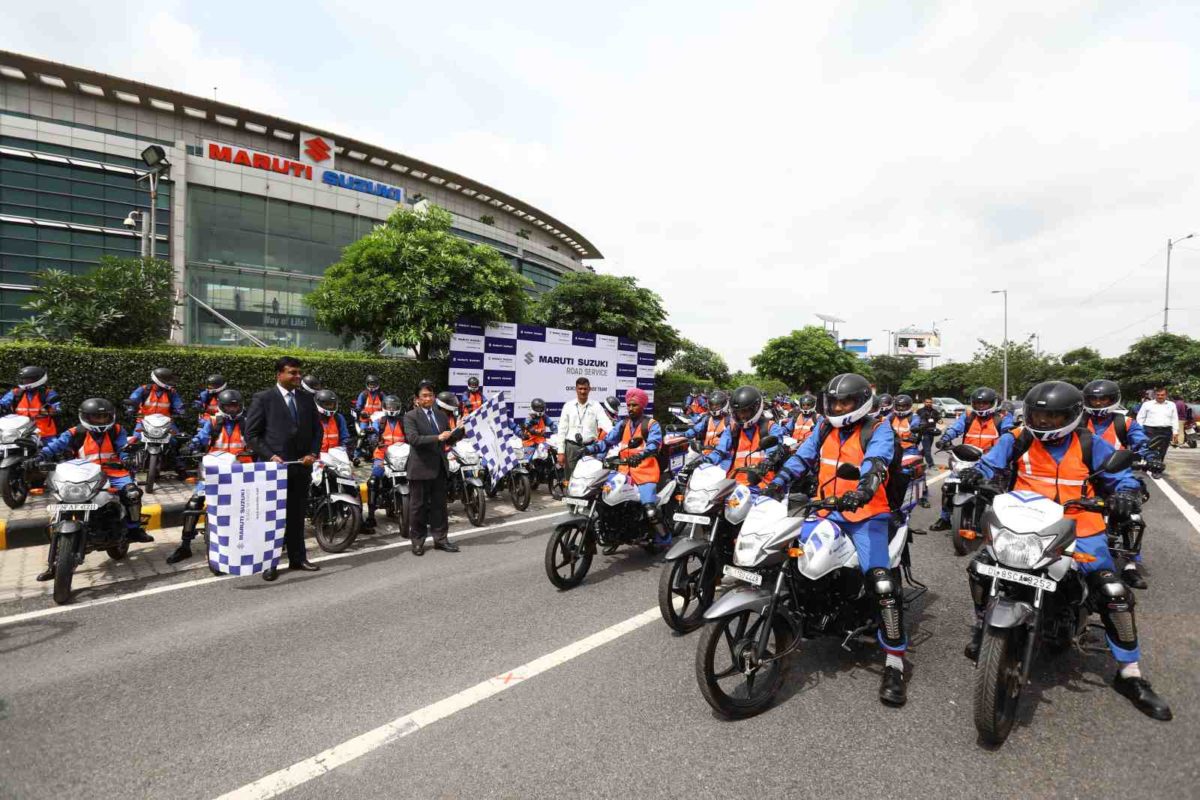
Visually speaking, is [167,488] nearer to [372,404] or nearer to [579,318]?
[372,404]

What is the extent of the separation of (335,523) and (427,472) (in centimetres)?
120

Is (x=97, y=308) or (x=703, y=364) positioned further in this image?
(x=703, y=364)

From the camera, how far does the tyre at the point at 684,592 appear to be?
14.0 feet

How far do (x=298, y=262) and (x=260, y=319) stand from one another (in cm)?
352

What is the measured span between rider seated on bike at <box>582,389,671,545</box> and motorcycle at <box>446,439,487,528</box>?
2151 mm

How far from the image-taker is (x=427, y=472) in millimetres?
6645

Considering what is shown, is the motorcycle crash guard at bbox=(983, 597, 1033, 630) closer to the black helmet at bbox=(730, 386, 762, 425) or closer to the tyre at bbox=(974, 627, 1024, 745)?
the tyre at bbox=(974, 627, 1024, 745)

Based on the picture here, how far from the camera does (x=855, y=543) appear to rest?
3.67 m

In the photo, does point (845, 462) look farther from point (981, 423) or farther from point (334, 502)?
point (981, 423)

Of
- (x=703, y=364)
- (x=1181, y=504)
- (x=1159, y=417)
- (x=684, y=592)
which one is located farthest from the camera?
(x=703, y=364)

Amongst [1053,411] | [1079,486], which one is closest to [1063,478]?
[1079,486]

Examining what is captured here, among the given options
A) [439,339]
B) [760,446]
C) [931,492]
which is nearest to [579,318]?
[439,339]

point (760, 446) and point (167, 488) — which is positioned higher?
point (760, 446)

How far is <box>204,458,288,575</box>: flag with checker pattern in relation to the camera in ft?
17.7
